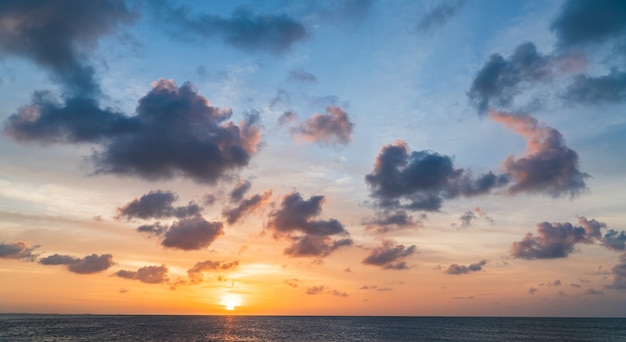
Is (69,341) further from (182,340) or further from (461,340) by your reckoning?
(461,340)

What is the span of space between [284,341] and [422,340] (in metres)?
47.9

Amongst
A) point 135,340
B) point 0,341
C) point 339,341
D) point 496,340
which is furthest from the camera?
point 496,340

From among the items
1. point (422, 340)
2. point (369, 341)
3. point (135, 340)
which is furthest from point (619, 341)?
point (135, 340)

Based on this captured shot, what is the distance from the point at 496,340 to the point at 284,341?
7421 centimetres

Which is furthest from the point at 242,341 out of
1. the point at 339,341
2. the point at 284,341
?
the point at 339,341

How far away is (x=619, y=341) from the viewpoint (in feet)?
A: 514

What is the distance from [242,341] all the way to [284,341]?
1294 centimetres

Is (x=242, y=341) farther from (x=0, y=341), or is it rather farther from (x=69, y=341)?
(x=0, y=341)

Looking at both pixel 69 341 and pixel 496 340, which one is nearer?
pixel 69 341

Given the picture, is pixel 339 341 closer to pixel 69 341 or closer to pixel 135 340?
pixel 135 340

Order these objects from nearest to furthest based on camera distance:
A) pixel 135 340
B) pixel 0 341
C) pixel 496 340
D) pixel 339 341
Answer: pixel 0 341
pixel 135 340
pixel 339 341
pixel 496 340

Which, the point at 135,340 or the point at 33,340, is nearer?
the point at 33,340

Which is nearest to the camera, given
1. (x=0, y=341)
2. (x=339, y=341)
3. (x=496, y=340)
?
(x=0, y=341)

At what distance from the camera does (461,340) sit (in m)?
156
